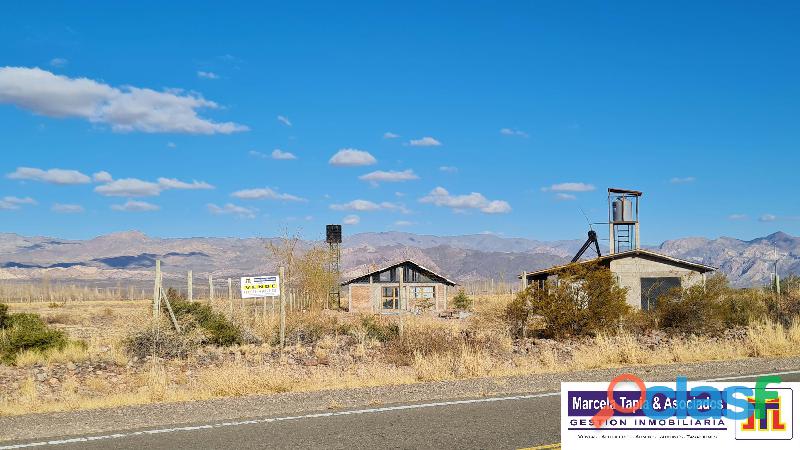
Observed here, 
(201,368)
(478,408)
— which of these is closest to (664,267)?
(201,368)

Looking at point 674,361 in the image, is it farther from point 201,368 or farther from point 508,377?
point 201,368

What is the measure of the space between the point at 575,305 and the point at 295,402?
49.4 ft

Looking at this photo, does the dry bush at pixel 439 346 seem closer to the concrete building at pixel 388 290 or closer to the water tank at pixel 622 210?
the water tank at pixel 622 210

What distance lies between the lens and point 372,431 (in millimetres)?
8766

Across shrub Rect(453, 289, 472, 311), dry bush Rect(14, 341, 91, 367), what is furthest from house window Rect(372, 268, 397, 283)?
dry bush Rect(14, 341, 91, 367)

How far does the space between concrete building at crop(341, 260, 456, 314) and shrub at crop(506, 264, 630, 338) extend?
27431 millimetres

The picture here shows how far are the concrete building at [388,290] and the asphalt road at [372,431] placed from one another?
42096 mm

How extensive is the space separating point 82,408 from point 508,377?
23.6 feet

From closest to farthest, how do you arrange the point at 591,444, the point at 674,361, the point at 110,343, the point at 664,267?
the point at 591,444
the point at 674,361
the point at 110,343
the point at 664,267

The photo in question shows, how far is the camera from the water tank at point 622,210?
4038 centimetres

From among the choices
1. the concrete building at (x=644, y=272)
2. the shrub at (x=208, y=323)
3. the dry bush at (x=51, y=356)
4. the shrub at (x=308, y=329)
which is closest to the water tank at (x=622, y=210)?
the concrete building at (x=644, y=272)

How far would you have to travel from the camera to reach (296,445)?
814 cm

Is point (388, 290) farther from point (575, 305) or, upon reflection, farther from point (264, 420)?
point (264, 420)

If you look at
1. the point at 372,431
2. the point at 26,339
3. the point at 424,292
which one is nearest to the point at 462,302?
the point at 424,292
